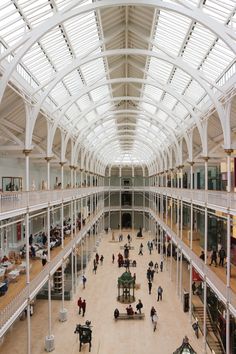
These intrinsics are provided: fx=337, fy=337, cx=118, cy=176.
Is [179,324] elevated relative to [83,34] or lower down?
lower down

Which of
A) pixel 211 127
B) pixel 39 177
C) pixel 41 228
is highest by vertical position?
pixel 211 127

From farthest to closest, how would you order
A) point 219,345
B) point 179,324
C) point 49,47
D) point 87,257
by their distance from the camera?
point 87,257, point 179,324, point 219,345, point 49,47

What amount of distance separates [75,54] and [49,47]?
2.11 meters

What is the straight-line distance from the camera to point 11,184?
23828mm

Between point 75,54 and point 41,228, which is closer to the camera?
point 75,54

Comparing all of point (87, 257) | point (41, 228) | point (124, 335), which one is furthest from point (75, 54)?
point (87, 257)

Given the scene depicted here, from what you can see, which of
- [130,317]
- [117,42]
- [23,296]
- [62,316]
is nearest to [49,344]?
[62,316]

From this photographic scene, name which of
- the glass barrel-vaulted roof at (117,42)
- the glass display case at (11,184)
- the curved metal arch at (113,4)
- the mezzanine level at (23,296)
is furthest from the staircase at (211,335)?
the glass display case at (11,184)

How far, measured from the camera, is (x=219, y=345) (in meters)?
17.1

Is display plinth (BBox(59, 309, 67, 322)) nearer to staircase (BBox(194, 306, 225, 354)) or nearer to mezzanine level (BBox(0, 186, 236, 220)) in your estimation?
mezzanine level (BBox(0, 186, 236, 220))

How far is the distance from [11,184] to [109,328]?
38.4ft

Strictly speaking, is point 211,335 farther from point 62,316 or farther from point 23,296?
point 23,296

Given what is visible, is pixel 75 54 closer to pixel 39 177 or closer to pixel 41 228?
pixel 39 177

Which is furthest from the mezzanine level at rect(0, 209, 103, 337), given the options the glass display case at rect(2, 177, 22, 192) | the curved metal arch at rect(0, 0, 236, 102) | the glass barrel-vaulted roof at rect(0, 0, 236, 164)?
the curved metal arch at rect(0, 0, 236, 102)
